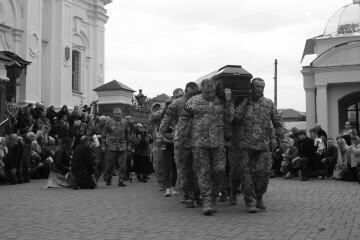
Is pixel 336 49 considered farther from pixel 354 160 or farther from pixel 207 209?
pixel 207 209

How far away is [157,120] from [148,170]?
171 inches

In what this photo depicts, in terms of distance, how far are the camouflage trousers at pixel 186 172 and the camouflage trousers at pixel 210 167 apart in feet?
1.40

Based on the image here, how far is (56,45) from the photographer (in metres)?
29.1

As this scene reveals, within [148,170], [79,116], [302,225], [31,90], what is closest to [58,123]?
[79,116]

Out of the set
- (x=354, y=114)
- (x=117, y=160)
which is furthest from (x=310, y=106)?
(x=117, y=160)

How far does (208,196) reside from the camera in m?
7.88

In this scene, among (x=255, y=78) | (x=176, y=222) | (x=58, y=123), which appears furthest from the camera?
(x=58, y=123)

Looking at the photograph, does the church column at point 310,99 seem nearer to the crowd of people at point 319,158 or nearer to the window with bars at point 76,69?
the crowd of people at point 319,158

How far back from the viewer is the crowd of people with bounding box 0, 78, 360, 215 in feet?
26.8

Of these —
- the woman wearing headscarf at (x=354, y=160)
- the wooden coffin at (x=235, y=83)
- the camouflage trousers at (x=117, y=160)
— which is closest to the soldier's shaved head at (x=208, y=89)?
the wooden coffin at (x=235, y=83)

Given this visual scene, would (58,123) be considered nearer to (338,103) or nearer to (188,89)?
(188,89)

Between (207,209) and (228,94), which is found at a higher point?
(228,94)

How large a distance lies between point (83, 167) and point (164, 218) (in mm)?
5392

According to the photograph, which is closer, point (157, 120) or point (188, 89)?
point (188, 89)
